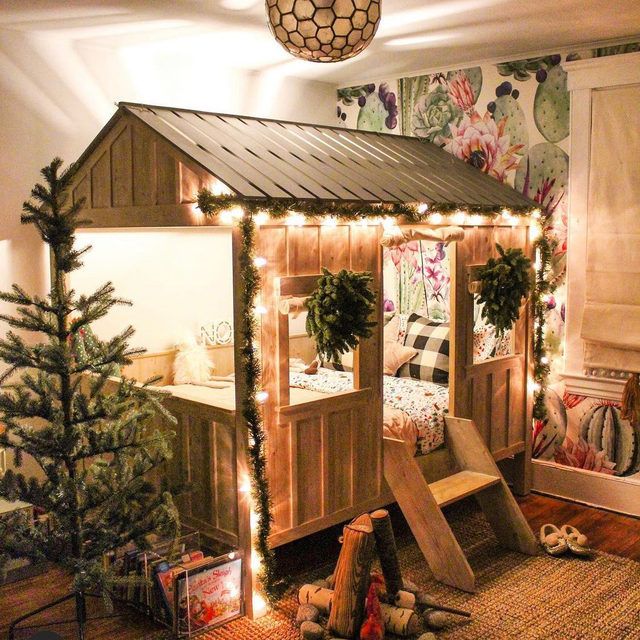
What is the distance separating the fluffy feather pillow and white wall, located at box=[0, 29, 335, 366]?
26 cm

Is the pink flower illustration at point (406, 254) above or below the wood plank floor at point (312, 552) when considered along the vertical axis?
above

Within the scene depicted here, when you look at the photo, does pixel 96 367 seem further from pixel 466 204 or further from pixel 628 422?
pixel 628 422

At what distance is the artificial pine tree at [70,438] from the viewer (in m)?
2.96

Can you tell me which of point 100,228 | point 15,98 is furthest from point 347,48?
point 15,98

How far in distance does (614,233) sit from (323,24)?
103 inches

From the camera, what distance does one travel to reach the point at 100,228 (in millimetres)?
3883

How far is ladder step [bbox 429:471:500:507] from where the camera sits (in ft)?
12.6

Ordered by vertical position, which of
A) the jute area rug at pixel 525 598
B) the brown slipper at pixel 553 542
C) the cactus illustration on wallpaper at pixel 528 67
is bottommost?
the jute area rug at pixel 525 598

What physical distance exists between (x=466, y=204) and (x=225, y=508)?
2.01 meters

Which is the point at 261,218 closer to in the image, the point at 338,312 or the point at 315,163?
the point at 338,312

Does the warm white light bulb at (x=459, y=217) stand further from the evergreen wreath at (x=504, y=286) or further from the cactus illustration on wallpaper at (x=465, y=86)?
Answer: the cactus illustration on wallpaper at (x=465, y=86)

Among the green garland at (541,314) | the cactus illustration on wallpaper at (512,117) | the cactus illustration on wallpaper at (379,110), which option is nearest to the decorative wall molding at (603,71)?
the cactus illustration on wallpaper at (512,117)

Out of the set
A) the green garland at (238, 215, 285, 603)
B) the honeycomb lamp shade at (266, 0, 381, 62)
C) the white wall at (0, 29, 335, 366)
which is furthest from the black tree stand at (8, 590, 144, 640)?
the honeycomb lamp shade at (266, 0, 381, 62)

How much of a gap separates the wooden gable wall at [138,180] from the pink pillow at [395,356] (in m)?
2.03
